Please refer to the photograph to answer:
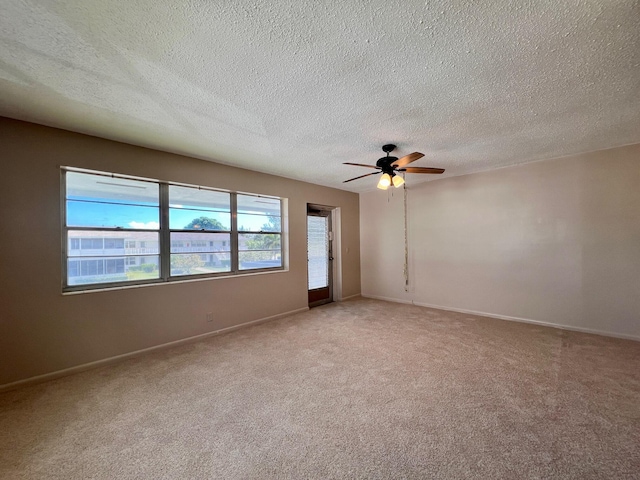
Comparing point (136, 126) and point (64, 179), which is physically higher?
point (136, 126)

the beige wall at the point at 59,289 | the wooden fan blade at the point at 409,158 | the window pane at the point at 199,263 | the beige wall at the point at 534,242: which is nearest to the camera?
the beige wall at the point at 59,289

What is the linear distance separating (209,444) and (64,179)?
9.85 feet

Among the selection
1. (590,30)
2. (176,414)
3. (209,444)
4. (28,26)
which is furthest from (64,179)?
(590,30)

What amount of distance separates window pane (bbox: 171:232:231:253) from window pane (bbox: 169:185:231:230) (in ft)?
0.33

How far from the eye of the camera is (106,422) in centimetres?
197

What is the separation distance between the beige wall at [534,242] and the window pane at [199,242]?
347cm

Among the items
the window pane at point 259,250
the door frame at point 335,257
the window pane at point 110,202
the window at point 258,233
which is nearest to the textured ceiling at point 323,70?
the window pane at point 110,202

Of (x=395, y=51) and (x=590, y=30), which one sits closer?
(x=590, y=30)

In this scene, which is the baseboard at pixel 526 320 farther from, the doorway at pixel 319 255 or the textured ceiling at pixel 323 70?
the textured ceiling at pixel 323 70

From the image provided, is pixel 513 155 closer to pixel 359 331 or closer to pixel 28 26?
pixel 359 331

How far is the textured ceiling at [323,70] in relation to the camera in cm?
137

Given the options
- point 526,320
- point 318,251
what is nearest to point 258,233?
point 318,251

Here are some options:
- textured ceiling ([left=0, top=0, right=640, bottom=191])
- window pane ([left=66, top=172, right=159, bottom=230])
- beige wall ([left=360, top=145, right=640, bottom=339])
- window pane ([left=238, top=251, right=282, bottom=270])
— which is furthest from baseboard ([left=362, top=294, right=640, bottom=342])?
window pane ([left=66, top=172, right=159, bottom=230])

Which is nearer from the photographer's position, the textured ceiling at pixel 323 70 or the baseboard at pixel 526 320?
the textured ceiling at pixel 323 70
